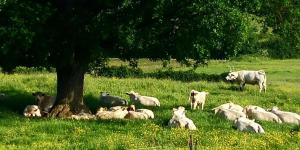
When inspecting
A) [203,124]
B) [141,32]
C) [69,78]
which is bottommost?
[203,124]

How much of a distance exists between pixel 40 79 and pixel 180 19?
15.6 metres

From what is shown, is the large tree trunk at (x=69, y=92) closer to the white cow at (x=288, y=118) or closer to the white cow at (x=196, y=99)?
the white cow at (x=196, y=99)

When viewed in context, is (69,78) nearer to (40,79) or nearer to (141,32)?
(141,32)

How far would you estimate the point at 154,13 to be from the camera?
25047mm

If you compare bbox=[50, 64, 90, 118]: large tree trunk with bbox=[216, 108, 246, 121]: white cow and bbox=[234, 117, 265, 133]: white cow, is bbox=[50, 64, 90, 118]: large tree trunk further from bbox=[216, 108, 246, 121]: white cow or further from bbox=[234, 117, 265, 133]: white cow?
bbox=[234, 117, 265, 133]: white cow

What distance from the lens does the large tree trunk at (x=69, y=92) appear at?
27.9m

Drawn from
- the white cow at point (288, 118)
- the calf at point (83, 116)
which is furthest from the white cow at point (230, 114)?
the calf at point (83, 116)

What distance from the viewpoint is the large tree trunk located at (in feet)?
91.5

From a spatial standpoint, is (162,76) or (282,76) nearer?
(162,76)

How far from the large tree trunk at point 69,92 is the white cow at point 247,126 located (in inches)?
302

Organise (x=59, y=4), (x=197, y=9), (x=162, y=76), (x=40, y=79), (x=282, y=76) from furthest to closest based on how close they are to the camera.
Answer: (x=282, y=76)
(x=162, y=76)
(x=40, y=79)
(x=59, y=4)
(x=197, y=9)

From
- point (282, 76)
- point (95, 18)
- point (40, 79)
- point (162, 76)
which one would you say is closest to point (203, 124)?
point (95, 18)

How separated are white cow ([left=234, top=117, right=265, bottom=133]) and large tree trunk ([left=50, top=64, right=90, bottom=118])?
767 cm

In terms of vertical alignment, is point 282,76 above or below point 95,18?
below
